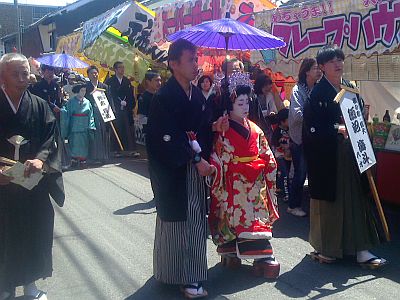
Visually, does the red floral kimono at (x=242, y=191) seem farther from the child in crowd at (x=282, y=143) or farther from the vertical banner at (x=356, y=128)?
the child in crowd at (x=282, y=143)

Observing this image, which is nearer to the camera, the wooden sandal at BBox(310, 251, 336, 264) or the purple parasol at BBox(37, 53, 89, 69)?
the wooden sandal at BBox(310, 251, 336, 264)

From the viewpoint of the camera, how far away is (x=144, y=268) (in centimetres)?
452

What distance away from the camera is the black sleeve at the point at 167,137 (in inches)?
146

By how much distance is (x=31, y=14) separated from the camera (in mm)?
39219

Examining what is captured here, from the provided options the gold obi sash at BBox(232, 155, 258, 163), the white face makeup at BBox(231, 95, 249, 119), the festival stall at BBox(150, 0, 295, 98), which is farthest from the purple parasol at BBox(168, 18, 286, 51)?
the festival stall at BBox(150, 0, 295, 98)

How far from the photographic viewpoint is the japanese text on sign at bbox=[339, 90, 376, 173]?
4.12 m

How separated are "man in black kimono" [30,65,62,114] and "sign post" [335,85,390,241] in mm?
6787

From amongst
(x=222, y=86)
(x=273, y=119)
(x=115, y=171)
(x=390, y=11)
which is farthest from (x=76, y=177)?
(x=390, y=11)

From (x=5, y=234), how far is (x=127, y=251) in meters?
1.52

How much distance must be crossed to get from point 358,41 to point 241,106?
2707mm

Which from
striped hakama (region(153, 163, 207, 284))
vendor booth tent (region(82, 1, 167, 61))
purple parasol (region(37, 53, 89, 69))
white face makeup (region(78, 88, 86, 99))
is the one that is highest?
vendor booth tent (region(82, 1, 167, 61))

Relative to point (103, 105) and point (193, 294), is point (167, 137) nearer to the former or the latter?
point (193, 294)

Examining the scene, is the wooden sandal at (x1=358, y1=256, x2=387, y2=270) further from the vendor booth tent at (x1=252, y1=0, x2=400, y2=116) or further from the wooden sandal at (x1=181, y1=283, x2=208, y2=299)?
the vendor booth tent at (x1=252, y1=0, x2=400, y2=116)

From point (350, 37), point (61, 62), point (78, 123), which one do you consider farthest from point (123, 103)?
point (350, 37)
